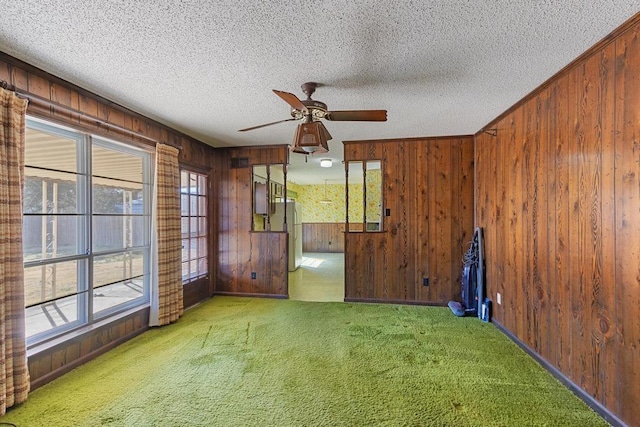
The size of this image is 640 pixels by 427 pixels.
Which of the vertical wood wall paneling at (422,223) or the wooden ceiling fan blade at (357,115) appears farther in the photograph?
the vertical wood wall paneling at (422,223)

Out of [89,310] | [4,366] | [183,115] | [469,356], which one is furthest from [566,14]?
[89,310]

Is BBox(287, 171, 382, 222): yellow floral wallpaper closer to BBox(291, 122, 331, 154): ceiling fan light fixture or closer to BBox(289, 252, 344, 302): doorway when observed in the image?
BBox(289, 252, 344, 302): doorway

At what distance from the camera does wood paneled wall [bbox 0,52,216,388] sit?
2217 millimetres

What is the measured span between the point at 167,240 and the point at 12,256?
1.56 meters

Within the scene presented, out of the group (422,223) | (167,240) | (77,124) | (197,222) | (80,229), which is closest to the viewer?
(77,124)

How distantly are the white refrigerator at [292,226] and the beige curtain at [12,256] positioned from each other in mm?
4191

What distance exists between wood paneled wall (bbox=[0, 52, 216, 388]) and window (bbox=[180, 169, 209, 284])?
33.6 inches

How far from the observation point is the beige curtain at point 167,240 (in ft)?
11.4

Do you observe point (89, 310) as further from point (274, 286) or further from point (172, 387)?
point (274, 286)

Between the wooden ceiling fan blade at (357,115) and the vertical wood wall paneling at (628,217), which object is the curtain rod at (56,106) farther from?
the vertical wood wall paneling at (628,217)

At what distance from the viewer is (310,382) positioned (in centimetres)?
235

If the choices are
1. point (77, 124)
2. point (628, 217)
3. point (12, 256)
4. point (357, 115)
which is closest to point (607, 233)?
point (628, 217)

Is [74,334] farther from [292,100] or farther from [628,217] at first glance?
[628,217]

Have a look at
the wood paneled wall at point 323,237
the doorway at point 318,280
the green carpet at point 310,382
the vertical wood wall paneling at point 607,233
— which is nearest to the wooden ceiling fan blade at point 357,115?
the vertical wood wall paneling at point 607,233
